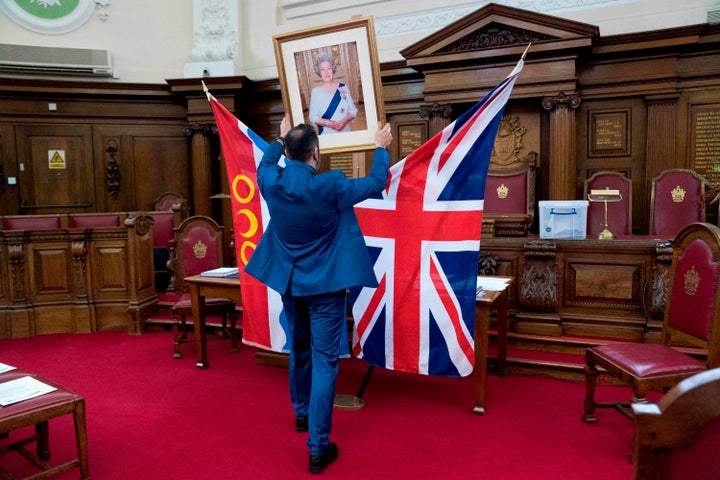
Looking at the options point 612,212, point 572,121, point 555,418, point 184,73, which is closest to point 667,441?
point 555,418

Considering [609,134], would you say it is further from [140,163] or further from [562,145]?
[140,163]

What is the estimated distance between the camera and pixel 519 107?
6.36 m

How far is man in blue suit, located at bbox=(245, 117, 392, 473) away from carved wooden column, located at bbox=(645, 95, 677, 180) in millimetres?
4504

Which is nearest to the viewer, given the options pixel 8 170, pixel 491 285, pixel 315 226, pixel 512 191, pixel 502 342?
pixel 315 226

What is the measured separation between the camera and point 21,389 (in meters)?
2.29

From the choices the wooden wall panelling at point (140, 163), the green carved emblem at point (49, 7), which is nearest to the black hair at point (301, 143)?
the wooden wall panelling at point (140, 163)

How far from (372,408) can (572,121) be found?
4.21 meters

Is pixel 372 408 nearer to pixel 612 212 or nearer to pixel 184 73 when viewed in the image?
pixel 612 212

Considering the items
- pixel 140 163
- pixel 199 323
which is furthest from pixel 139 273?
pixel 140 163

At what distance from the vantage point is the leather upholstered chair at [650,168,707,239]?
196 inches

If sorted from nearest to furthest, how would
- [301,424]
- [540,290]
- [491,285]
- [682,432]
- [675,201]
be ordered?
[682,432] → [301,424] → [491,285] → [540,290] → [675,201]

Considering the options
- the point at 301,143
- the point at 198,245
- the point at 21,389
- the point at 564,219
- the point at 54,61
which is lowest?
the point at 21,389

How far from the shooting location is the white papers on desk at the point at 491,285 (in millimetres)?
3227

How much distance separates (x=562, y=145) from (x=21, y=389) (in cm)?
543
